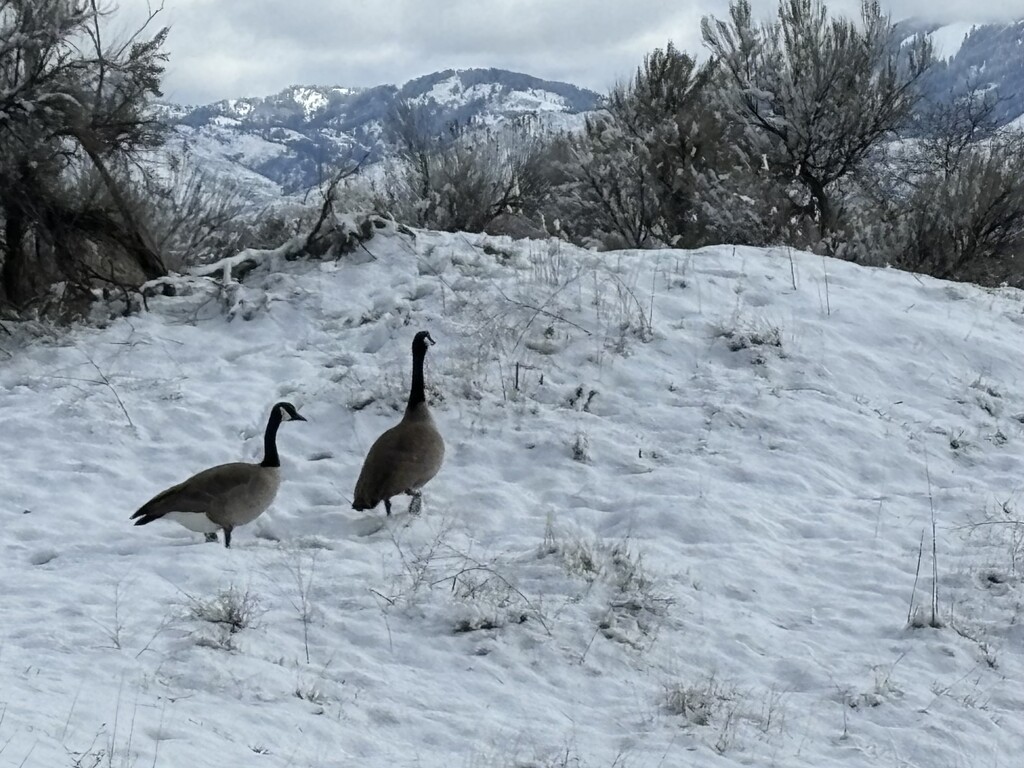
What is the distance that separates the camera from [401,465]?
233 inches

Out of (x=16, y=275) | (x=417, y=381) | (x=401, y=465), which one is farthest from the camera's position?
(x=16, y=275)

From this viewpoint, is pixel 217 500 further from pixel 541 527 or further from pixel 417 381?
pixel 541 527

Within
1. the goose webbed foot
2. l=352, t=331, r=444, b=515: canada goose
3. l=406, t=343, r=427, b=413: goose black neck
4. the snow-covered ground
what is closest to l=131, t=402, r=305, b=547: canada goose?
the snow-covered ground

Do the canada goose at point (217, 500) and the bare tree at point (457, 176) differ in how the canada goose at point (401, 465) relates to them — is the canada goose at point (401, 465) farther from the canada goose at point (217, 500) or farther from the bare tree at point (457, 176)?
the bare tree at point (457, 176)

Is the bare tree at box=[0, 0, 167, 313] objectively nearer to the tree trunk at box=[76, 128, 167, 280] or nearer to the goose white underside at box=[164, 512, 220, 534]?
the tree trunk at box=[76, 128, 167, 280]

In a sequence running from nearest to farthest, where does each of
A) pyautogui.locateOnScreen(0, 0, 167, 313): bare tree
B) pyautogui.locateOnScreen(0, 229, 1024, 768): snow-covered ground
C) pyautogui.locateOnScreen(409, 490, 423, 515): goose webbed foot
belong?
1. pyautogui.locateOnScreen(0, 229, 1024, 768): snow-covered ground
2. pyautogui.locateOnScreen(409, 490, 423, 515): goose webbed foot
3. pyautogui.locateOnScreen(0, 0, 167, 313): bare tree

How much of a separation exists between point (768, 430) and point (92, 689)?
508 cm

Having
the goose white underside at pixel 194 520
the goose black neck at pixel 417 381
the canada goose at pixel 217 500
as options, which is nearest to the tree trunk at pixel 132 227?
the goose black neck at pixel 417 381

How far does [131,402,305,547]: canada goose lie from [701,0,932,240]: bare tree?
1569cm

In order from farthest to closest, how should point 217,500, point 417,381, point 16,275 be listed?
point 16,275
point 417,381
point 217,500

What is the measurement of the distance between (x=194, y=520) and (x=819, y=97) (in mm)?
17527

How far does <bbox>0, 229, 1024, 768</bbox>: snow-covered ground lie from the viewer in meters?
3.94

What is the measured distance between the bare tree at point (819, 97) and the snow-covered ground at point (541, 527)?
1032 centimetres

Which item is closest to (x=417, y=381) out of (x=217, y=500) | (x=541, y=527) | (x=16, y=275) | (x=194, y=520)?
(x=541, y=527)
